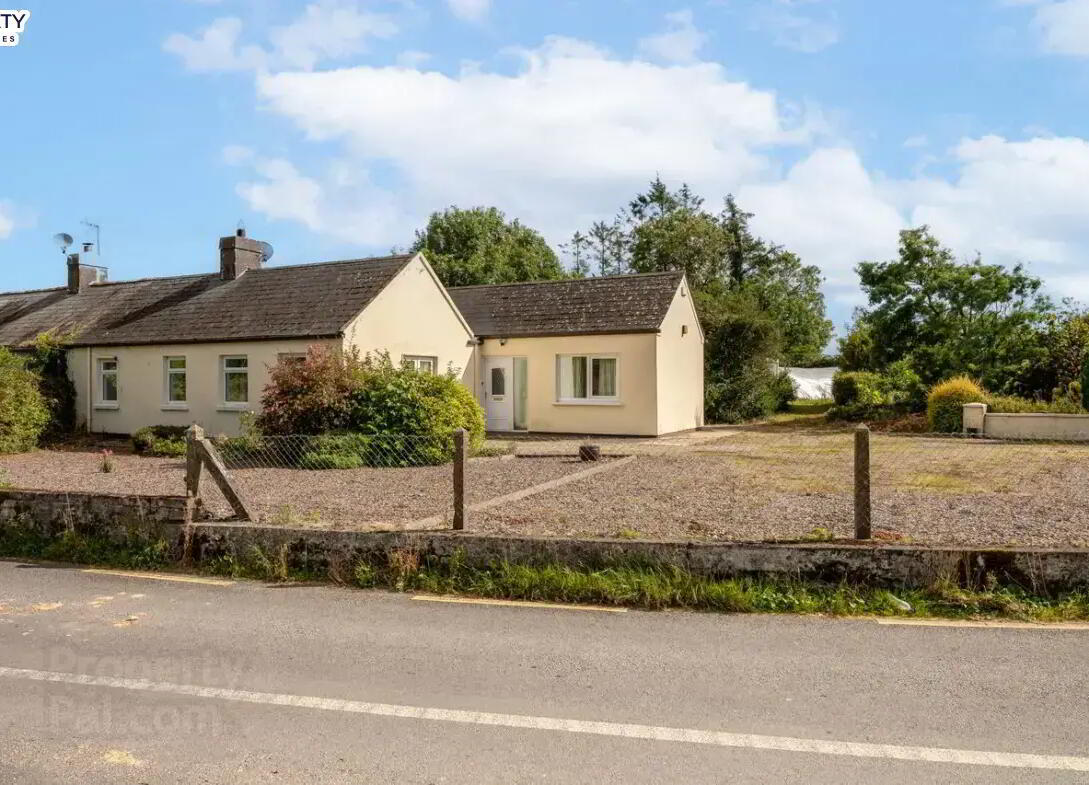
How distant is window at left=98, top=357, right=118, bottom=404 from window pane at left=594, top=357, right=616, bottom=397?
13.8 metres

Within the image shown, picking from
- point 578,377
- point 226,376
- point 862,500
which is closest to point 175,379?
point 226,376

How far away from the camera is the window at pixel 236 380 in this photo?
2291 centimetres

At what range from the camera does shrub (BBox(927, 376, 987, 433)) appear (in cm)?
2403

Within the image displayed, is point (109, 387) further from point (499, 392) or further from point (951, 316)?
point (951, 316)

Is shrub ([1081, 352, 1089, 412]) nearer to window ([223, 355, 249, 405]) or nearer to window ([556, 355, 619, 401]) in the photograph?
window ([556, 355, 619, 401])

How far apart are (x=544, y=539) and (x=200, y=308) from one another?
19833mm

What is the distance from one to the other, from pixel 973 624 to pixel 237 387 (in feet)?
65.9

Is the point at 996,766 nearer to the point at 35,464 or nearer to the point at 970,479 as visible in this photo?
the point at 970,479

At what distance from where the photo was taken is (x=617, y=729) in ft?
15.4

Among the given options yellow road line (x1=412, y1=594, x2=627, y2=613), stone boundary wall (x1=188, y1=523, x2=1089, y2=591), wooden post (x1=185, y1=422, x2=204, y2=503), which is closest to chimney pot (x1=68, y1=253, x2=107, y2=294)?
wooden post (x1=185, y1=422, x2=204, y2=503)

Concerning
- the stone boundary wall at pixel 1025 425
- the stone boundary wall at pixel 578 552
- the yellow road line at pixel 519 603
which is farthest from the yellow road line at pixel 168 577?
the stone boundary wall at pixel 1025 425

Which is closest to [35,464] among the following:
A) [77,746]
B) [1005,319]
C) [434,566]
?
[434,566]

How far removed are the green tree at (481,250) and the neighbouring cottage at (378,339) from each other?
25662 mm

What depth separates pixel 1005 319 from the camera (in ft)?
93.1
